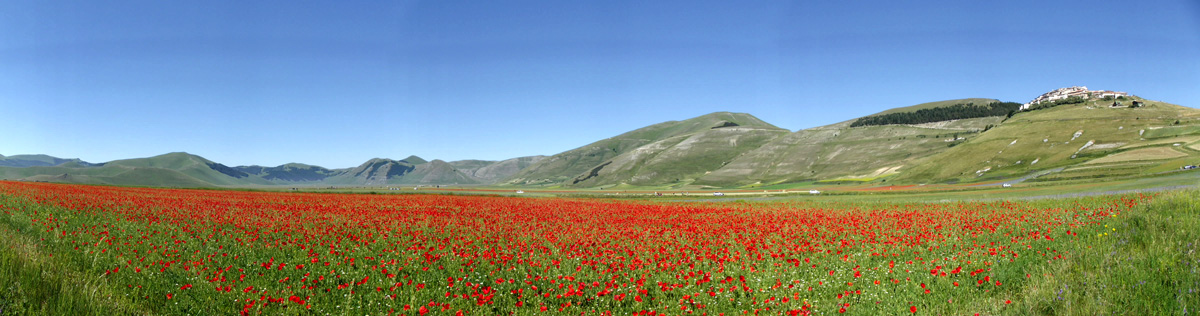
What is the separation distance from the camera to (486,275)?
11.3m

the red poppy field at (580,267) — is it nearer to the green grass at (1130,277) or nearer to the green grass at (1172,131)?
the green grass at (1130,277)

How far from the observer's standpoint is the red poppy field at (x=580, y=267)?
25.8 ft

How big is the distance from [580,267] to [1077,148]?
13323 cm

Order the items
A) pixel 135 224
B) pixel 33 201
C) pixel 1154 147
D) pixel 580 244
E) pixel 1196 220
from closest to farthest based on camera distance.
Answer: pixel 1196 220 < pixel 580 244 < pixel 135 224 < pixel 33 201 < pixel 1154 147

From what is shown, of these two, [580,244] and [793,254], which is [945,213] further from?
[580,244]

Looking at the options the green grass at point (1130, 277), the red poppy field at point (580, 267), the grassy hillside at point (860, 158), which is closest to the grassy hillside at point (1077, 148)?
the grassy hillside at point (860, 158)

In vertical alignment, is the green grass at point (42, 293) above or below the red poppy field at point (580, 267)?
above

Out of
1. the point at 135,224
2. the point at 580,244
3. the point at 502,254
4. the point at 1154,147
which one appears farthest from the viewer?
the point at 1154,147

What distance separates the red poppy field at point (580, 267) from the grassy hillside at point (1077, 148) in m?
73.7

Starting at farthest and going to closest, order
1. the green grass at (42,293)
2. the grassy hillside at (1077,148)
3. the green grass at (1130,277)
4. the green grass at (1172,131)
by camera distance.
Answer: the green grass at (1172,131) < the grassy hillside at (1077,148) < the green grass at (1130,277) < the green grass at (42,293)

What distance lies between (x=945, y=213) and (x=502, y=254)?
21.7 meters

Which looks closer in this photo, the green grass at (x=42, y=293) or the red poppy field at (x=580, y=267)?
the green grass at (x=42, y=293)

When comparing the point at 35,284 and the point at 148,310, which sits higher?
the point at 35,284

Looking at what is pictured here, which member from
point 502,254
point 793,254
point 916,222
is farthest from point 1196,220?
point 502,254
